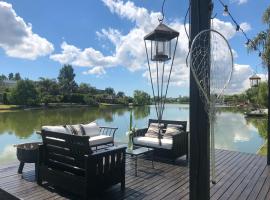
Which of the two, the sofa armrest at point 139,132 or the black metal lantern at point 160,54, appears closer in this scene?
the black metal lantern at point 160,54

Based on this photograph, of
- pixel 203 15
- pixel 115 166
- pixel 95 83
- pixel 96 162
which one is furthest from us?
pixel 95 83

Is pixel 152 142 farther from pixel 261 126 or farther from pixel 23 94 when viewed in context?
pixel 23 94

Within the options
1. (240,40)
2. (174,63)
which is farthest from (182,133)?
(240,40)

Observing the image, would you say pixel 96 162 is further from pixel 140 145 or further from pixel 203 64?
pixel 140 145

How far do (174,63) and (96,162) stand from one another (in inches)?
93.8

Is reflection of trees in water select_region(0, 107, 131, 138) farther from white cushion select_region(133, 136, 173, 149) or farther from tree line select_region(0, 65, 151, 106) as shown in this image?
tree line select_region(0, 65, 151, 106)

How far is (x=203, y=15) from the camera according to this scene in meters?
1.97

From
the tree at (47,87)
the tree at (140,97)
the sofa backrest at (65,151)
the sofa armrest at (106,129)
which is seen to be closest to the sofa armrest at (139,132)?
the sofa armrest at (106,129)

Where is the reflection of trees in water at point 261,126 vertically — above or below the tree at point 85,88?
below

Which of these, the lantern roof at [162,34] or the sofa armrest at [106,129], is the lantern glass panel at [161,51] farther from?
the sofa armrest at [106,129]

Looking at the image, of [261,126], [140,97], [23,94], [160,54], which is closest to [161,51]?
[160,54]

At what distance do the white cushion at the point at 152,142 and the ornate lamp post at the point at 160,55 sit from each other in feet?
1.91

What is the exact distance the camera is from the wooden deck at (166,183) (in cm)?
343

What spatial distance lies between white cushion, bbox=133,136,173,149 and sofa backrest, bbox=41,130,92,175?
2148mm
